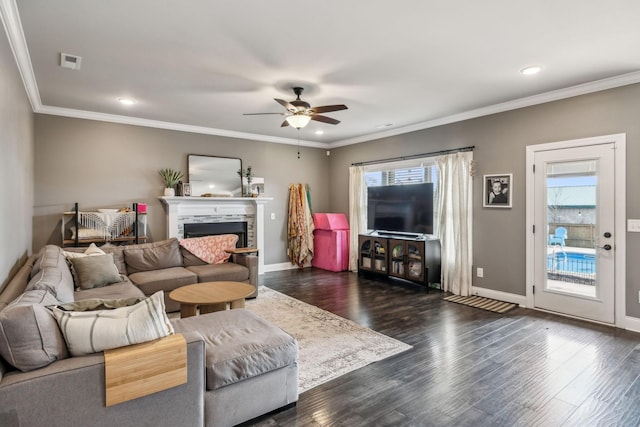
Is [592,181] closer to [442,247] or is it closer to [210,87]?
[442,247]

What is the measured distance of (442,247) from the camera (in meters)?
5.29

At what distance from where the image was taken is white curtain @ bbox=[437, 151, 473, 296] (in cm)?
496

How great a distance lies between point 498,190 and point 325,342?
3.13 metres

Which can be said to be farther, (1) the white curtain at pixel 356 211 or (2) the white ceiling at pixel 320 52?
(1) the white curtain at pixel 356 211

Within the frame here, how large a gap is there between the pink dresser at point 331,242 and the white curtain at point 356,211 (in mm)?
139

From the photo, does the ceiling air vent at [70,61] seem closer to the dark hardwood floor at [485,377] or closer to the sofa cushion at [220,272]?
the sofa cushion at [220,272]

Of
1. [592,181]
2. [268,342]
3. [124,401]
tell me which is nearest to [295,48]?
[268,342]

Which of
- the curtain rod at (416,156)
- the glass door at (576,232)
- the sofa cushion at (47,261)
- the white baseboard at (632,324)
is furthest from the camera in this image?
the curtain rod at (416,156)

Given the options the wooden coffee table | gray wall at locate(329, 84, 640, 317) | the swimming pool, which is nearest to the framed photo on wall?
gray wall at locate(329, 84, 640, 317)

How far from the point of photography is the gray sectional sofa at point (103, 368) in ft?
4.64

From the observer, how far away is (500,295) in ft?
15.2

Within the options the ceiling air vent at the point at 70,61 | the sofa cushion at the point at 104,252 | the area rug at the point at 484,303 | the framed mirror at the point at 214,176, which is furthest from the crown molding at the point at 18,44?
the area rug at the point at 484,303

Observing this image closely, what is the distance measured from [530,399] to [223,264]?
154 inches

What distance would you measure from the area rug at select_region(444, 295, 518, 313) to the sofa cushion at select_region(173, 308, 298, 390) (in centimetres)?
311
